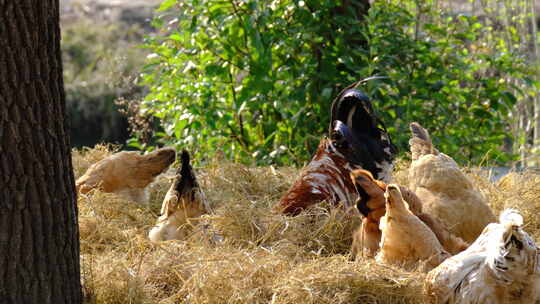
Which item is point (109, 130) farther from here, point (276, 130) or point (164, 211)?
point (164, 211)

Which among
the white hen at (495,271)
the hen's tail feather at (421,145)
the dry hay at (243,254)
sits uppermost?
the hen's tail feather at (421,145)

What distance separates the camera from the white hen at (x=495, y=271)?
98.4 inches

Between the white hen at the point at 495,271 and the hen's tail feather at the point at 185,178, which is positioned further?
the hen's tail feather at the point at 185,178

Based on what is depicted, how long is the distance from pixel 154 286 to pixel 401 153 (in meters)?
3.02

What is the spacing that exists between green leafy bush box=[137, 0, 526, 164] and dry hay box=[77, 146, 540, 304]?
1.04 m

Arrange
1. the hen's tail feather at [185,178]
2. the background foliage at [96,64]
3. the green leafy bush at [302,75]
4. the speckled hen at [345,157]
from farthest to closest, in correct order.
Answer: the background foliage at [96,64], the green leafy bush at [302,75], the speckled hen at [345,157], the hen's tail feather at [185,178]

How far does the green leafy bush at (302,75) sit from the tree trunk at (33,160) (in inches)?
111

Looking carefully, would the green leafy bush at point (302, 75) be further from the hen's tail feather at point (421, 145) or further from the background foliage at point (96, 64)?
the background foliage at point (96, 64)

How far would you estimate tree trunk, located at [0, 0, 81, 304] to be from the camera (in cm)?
256

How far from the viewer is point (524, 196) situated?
429cm

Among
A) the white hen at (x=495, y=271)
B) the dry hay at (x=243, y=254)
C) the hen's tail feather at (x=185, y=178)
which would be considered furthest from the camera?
the hen's tail feather at (x=185, y=178)

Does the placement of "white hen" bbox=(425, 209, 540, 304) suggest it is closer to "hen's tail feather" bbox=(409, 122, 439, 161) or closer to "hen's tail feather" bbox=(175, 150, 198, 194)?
"hen's tail feather" bbox=(409, 122, 439, 161)

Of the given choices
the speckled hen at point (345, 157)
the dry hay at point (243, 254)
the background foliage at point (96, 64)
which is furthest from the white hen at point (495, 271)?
the background foliage at point (96, 64)

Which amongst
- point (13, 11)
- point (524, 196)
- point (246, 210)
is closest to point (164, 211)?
point (246, 210)
